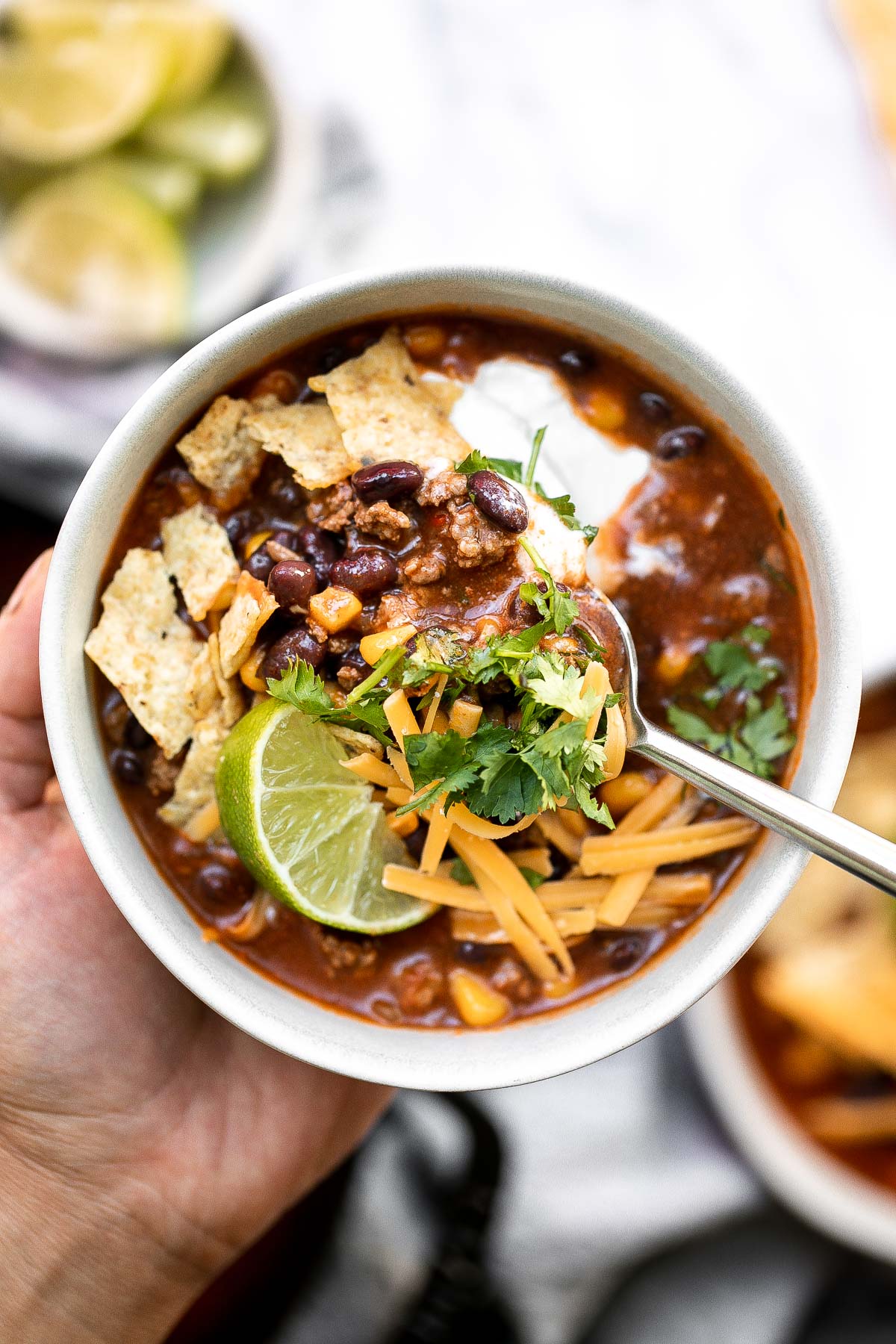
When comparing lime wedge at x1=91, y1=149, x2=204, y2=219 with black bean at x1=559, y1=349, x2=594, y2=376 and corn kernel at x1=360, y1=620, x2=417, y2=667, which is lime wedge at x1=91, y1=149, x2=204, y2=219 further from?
corn kernel at x1=360, y1=620, x2=417, y2=667

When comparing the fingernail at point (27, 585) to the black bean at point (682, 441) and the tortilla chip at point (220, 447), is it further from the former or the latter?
the black bean at point (682, 441)

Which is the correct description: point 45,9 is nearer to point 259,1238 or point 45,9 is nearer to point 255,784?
point 255,784

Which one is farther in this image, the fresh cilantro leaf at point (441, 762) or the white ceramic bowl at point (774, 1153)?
the white ceramic bowl at point (774, 1153)

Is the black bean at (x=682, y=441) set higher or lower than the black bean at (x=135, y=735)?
higher

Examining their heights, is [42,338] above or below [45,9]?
below

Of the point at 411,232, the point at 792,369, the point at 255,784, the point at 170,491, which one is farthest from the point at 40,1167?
the point at 792,369

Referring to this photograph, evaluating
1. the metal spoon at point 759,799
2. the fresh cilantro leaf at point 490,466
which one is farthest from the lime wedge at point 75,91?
the metal spoon at point 759,799

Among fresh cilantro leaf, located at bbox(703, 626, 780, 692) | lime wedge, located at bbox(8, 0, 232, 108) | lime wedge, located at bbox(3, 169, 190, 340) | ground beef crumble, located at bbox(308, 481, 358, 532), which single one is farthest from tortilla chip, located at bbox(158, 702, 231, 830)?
lime wedge, located at bbox(8, 0, 232, 108)
